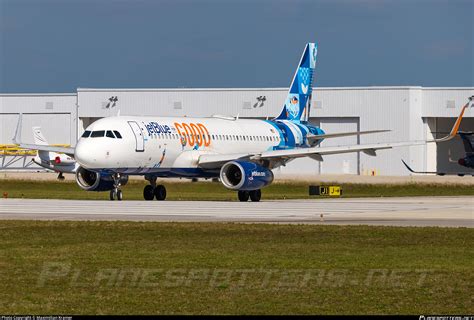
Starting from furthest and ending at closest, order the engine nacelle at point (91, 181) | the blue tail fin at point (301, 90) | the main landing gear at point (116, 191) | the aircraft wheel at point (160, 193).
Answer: the blue tail fin at point (301, 90)
the aircraft wheel at point (160, 193)
the engine nacelle at point (91, 181)
the main landing gear at point (116, 191)

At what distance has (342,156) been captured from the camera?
328 ft

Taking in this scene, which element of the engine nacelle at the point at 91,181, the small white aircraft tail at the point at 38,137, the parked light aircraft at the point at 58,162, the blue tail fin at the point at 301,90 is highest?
the blue tail fin at the point at 301,90

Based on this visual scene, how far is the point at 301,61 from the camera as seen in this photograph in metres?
65.3

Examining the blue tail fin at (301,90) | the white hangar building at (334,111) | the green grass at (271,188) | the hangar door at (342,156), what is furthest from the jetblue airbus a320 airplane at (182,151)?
the hangar door at (342,156)

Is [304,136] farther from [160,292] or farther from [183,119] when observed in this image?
[160,292]

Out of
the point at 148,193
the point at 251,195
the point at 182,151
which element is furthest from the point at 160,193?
the point at 251,195

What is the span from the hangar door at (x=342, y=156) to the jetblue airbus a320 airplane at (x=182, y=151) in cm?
3850

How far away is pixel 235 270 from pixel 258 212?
20.1 meters

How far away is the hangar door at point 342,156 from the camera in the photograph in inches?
3947

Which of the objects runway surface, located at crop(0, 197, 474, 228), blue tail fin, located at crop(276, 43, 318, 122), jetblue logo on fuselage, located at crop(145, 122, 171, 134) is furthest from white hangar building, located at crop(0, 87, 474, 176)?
runway surface, located at crop(0, 197, 474, 228)

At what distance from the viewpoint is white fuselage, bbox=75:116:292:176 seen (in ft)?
163

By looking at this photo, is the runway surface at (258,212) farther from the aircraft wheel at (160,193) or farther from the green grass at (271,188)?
the green grass at (271,188)

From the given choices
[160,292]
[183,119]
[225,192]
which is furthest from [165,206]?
[160,292]

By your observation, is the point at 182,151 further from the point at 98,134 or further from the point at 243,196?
the point at 98,134
